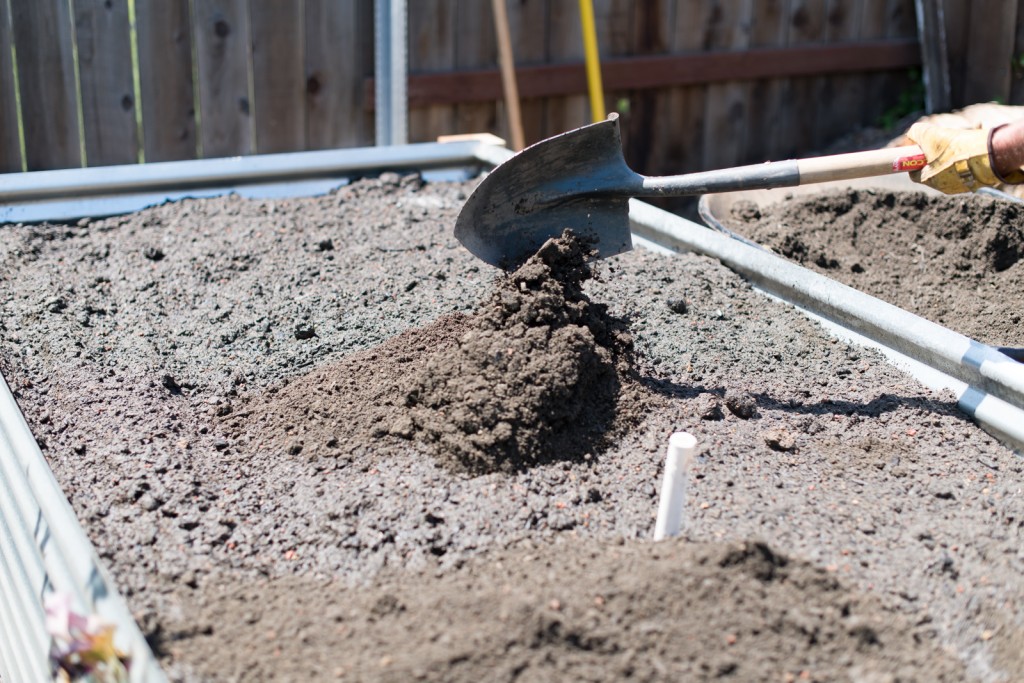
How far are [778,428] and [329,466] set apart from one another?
1.09 m

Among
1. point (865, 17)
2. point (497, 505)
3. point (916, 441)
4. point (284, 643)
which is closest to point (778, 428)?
point (916, 441)

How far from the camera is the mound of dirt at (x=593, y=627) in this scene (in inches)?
64.8

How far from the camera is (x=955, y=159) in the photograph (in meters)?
2.63

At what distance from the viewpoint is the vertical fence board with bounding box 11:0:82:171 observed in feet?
16.0

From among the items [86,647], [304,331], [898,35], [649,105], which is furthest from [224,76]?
[898,35]

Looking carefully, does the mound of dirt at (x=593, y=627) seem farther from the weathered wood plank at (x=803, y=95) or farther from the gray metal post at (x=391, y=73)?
the weathered wood plank at (x=803, y=95)

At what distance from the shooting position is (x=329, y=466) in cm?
235

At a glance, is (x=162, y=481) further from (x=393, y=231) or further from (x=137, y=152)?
(x=137, y=152)

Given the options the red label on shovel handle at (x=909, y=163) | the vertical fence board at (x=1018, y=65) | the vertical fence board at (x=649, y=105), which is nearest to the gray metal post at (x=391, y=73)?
the vertical fence board at (x=649, y=105)

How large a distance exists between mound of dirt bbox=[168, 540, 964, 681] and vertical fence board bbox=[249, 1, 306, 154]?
4.03 m

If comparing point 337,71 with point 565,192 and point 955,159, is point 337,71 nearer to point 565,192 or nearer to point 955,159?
point 565,192

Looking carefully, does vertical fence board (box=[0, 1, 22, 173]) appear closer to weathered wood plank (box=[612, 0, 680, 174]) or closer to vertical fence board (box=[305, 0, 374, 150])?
vertical fence board (box=[305, 0, 374, 150])

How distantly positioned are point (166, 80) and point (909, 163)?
12.8ft

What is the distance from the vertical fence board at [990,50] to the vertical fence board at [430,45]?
3.23 meters
